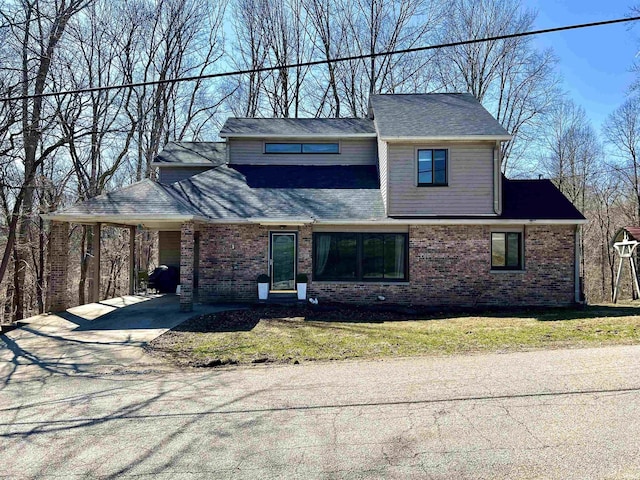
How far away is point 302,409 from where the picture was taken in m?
5.06

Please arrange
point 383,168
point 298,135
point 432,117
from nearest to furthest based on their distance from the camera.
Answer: point 383,168 < point 432,117 < point 298,135

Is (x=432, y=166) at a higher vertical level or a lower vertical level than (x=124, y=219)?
higher

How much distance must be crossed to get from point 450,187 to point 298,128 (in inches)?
279

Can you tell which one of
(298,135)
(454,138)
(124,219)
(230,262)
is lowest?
(230,262)

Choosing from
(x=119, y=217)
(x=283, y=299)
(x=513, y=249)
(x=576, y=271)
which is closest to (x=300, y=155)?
(x=283, y=299)

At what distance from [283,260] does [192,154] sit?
798 cm

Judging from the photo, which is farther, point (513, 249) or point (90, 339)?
point (513, 249)

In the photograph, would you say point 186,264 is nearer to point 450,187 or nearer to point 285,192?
point 285,192

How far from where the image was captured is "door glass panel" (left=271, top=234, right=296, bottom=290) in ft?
45.5

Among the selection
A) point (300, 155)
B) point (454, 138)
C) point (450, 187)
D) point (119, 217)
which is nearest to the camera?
point (119, 217)

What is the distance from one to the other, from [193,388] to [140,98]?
21.3 metres

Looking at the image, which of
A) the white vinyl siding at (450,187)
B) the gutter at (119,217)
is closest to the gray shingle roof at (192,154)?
the gutter at (119,217)

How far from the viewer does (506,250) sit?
13711 millimetres

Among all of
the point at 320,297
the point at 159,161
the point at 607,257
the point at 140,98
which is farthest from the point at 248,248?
the point at 607,257
